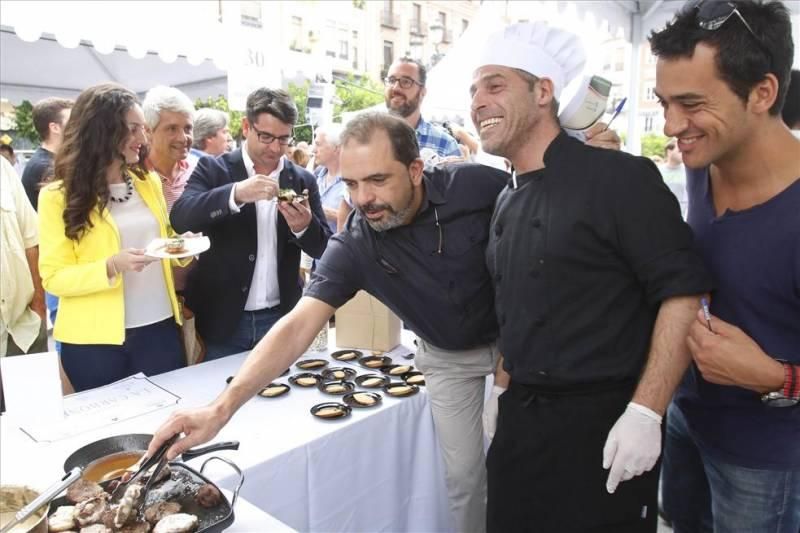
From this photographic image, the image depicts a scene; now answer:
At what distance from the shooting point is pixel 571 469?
1.52 m

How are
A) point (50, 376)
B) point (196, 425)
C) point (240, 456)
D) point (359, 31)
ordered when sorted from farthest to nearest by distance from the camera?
point (359, 31) → point (50, 376) → point (240, 456) → point (196, 425)

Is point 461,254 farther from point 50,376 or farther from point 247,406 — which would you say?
point 50,376

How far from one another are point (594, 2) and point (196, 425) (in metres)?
5.00

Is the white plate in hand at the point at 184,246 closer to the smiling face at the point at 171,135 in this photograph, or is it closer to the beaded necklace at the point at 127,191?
the beaded necklace at the point at 127,191

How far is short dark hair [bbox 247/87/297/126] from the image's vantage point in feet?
8.43

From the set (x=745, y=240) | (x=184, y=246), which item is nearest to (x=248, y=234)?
(x=184, y=246)

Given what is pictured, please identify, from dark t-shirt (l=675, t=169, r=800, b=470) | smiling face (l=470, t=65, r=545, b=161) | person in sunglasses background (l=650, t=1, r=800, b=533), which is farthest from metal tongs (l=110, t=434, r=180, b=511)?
dark t-shirt (l=675, t=169, r=800, b=470)

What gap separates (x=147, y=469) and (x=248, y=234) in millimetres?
1468

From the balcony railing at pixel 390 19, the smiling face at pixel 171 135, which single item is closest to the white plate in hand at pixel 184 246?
the smiling face at pixel 171 135

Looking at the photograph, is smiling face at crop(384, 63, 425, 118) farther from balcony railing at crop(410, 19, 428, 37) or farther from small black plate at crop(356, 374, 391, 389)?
balcony railing at crop(410, 19, 428, 37)

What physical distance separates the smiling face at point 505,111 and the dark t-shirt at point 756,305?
0.52 metres

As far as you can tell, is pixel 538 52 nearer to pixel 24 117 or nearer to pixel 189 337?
pixel 189 337

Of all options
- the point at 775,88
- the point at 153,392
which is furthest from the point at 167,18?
the point at 775,88

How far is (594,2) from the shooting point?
16.3 ft
